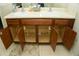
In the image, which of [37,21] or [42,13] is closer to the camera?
[37,21]

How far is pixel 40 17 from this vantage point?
155 centimetres

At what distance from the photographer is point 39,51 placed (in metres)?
1.60

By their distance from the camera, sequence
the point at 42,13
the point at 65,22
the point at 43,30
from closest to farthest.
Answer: the point at 65,22
the point at 42,13
the point at 43,30

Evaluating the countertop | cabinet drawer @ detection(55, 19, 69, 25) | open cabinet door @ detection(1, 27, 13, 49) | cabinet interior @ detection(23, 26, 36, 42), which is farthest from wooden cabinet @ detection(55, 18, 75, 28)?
open cabinet door @ detection(1, 27, 13, 49)

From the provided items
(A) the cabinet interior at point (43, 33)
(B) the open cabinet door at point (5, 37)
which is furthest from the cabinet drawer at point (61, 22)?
(B) the open cabinet door at point (5, 37)

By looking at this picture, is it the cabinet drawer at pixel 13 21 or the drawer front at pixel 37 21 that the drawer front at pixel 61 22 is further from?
the cabinet drawer at pixel 13 21

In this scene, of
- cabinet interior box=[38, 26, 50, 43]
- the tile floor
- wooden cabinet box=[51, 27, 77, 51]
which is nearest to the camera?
wooden cabinet box=[51, 27, 77, 51]

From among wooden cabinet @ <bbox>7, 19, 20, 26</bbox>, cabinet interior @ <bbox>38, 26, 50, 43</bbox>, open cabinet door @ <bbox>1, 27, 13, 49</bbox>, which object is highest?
wooden cabinet @ <bbox>7, 19, 20, 26</bbox>

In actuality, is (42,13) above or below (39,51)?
above

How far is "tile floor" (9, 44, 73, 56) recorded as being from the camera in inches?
60.4

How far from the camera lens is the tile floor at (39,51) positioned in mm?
1534

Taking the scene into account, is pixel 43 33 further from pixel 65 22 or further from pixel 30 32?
pixel 65 22

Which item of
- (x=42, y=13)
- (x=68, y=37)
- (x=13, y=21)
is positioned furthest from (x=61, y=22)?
(x=13, y=21)

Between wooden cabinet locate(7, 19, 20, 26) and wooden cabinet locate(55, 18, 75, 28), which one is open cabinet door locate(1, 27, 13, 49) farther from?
wooden cabinet locate(55, 18, 75, 28)
